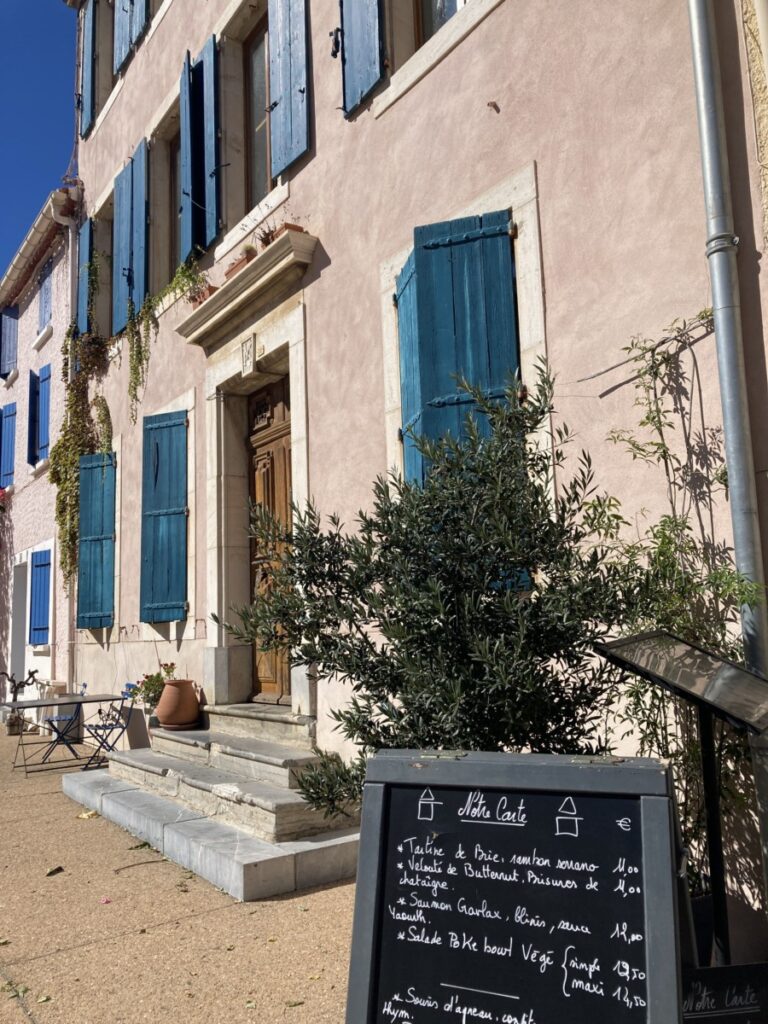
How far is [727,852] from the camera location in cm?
→ 346

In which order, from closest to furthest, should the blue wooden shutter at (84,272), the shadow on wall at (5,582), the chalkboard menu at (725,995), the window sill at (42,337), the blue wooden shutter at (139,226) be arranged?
the chalkboard menu at (725,995) → the blue wooden shutter at (139,226) → the blue wooden shutter at (84,272) → the window sill at (42,337) → the shadow on wall at (5,582)

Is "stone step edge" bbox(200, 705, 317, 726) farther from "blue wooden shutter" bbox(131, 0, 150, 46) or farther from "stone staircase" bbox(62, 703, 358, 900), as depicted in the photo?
"blue wooden shutter" bbox(131, 0, 150, 46)

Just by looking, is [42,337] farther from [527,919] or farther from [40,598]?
[527,919]

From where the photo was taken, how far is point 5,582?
1407 centimetres

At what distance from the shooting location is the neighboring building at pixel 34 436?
11.2 meters

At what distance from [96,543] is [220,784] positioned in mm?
4981

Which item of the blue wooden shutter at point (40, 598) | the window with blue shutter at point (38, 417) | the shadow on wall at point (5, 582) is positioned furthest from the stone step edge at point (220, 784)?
the shadow on wall at point (5, 582)

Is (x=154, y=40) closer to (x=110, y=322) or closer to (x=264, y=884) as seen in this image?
(x=110, y=322)

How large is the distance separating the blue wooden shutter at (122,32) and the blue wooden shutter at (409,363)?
6.59 m

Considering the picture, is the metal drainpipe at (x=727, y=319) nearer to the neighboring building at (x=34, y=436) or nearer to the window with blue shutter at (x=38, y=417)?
the neighboring building at (x=34, y=436)

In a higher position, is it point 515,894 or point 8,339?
point 8,339

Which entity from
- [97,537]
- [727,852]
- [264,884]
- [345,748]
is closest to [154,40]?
[97,537]

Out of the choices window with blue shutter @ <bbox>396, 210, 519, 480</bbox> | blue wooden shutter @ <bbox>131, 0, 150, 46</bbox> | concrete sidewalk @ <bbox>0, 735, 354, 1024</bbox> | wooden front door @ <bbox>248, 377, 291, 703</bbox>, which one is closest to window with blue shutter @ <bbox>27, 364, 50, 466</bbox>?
blue wooden shutter @ <bbox>131, 0, 150, 46</bbox>

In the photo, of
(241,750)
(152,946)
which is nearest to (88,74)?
(241,750)
